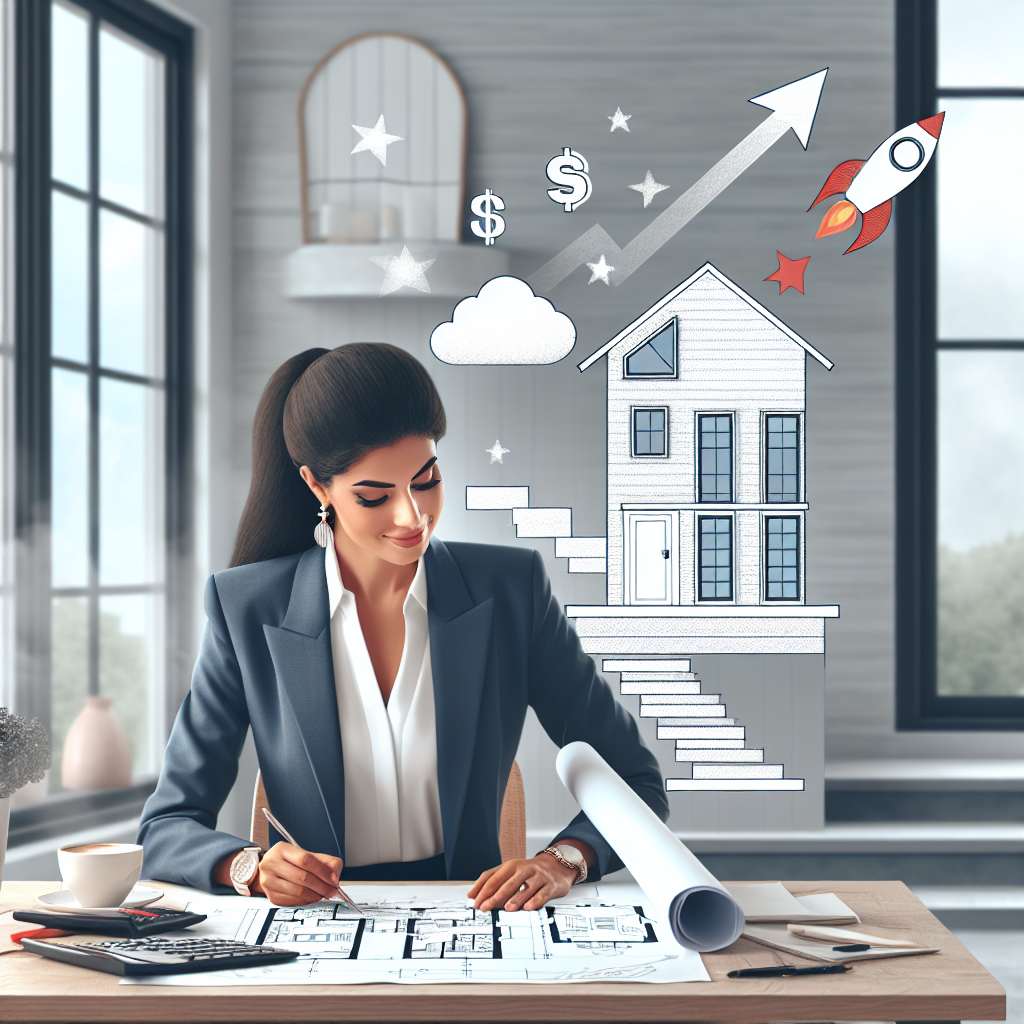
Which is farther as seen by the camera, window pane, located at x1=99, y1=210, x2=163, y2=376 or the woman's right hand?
window pane, located at x1=99, y1=210, x2=163, y2=376

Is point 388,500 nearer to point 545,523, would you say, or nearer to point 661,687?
point 545,523

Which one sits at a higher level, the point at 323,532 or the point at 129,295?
the point at 129,295

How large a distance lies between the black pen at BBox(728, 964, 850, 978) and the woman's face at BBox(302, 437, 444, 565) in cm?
94

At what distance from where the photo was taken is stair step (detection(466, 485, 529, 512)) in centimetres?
227

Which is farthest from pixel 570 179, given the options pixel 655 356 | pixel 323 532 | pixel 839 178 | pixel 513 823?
pixel 513 823

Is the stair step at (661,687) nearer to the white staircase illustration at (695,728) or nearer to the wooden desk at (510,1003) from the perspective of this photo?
the white staircase illustration at (695,728)

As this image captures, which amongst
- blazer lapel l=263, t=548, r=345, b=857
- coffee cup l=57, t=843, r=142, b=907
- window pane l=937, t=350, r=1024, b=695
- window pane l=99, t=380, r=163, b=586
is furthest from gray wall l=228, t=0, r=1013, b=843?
coffee cup l=57, t=843, r=142, b=907

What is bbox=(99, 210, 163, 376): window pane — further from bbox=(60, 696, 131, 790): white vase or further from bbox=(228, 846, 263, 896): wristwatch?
bbox=(228, 846, 263, 896): wristwatch

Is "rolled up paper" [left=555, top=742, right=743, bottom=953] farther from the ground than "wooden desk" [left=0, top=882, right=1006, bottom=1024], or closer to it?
farther from the ground

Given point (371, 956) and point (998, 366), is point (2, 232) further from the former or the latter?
point (998, 366)

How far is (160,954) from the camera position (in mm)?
1202

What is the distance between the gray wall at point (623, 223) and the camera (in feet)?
7.58

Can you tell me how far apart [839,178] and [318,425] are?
1249 mm

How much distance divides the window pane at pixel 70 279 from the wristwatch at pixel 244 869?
1.41 m
